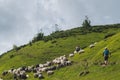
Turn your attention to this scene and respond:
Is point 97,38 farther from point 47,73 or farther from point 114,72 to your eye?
point 114,72

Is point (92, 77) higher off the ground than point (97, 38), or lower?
lower

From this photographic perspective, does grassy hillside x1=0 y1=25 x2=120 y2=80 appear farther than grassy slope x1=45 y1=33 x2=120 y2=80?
Yes

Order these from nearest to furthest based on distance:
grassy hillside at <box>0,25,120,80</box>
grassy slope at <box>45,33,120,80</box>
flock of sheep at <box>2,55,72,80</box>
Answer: grassy slope at <box>45,33,120,80</box>
grassy hillside at <box>0,25,120,80</box>
flock of sheep at <box>2,55,72,80</box>

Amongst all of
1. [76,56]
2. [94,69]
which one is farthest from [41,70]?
[94,69]

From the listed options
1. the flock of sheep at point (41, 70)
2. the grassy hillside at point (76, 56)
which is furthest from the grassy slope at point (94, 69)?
the flock of sheep at point (41, 70)

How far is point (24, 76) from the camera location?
10306 centimetres

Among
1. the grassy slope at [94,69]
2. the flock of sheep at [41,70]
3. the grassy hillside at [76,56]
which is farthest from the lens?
the flock of sheep at [41,70]

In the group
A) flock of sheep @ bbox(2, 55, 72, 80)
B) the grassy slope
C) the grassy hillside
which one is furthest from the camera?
flock of sheep @ bbox(2, 55, 72, 80)

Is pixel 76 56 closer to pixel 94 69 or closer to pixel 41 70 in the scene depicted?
pixel 41 70

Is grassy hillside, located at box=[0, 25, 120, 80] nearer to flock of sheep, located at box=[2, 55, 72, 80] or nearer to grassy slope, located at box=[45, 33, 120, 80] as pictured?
grassy slope, located at box=[45, 33, 120, 80]

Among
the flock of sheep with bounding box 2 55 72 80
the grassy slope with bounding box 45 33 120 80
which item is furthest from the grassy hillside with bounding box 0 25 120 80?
the flock of sheep with bounding box 2 55 72 80

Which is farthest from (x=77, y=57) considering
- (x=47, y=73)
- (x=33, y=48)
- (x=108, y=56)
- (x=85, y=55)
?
(x=33, y=48)

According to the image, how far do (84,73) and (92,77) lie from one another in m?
5.14

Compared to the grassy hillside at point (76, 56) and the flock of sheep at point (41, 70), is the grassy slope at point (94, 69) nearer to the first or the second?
the grassy hillside at point (76, 56)
